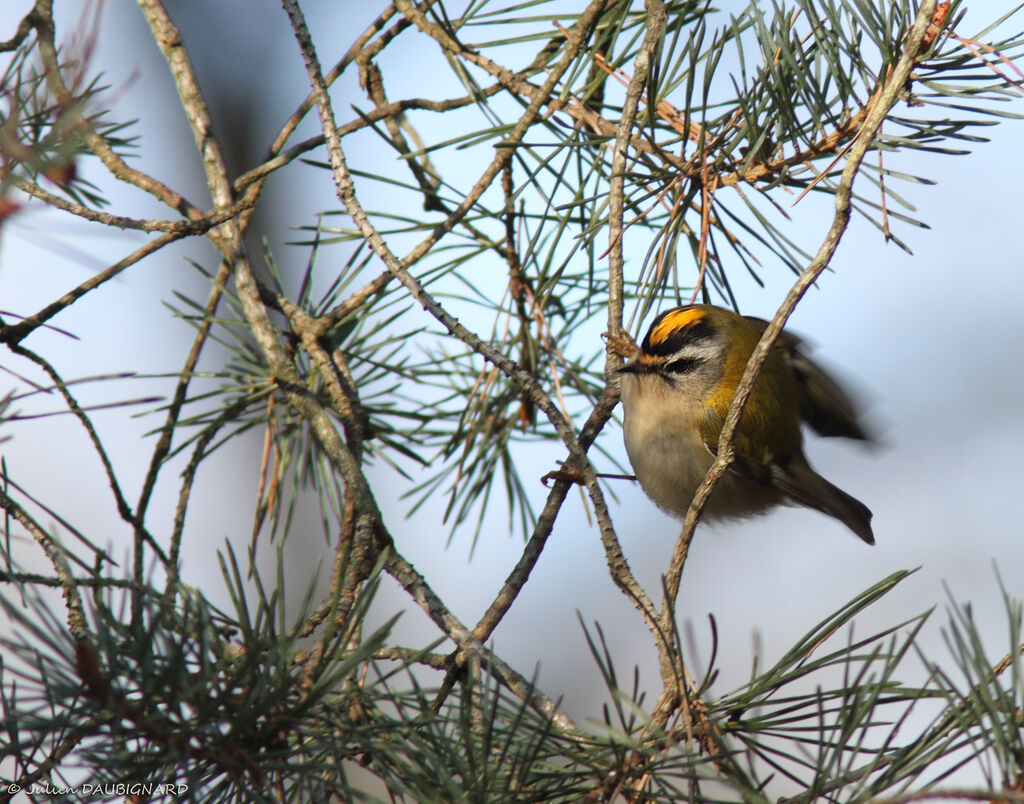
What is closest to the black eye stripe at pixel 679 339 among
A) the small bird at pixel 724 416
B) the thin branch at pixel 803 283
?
the small bird at pixel 724 416

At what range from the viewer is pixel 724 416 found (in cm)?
198

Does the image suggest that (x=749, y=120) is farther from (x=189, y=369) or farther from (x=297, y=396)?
(x=189, y=369)

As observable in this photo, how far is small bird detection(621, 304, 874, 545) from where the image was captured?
1893mm

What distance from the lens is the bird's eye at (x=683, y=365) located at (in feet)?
6.38

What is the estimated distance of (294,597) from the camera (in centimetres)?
472

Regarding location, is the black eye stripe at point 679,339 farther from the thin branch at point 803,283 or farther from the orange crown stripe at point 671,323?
the thin branch at point 803,283

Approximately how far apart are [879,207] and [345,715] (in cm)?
96

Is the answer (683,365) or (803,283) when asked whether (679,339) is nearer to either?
(683,365)

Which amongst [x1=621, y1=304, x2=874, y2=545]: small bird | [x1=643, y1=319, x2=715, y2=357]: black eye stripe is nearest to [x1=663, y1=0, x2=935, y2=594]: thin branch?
[x1=621, y1=304, x2=874, y2=545]: small bird

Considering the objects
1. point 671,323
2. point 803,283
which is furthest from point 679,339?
point 803,283

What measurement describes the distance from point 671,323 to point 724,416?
24cm

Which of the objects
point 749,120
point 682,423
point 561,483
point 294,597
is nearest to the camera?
point 561,483

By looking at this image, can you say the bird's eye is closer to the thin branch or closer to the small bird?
the small bird

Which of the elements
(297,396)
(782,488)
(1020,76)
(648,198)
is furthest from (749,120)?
(782,488)
